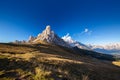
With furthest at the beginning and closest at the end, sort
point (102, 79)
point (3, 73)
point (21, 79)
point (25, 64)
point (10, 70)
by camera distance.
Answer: point (102, 79), point (25, 64), point (10, 70), point (3, 73), point (21, 79)

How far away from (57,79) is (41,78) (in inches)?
97.4

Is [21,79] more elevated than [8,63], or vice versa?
[8,63]

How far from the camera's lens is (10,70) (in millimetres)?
26219

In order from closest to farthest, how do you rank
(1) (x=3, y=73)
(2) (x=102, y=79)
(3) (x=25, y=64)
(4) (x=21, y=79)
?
(4) (x=21, y=79), (1) (x=3, y=73), (3) (x=25, y=64), (2) (x=102, y=79)

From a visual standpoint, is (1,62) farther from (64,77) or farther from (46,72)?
(64,77)

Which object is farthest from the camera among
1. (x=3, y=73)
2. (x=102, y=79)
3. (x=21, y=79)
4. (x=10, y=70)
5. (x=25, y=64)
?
(x=102, y=79)

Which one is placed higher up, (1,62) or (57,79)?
(1,62)

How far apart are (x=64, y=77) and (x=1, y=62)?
45.4 ft

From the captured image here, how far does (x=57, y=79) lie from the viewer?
76.6ft

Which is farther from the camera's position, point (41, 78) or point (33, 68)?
point (33, 68)

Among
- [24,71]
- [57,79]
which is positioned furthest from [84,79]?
[24,71]

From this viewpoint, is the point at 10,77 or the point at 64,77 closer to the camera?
the point at 10,77

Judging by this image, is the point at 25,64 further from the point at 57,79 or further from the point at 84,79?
the point at 84,79

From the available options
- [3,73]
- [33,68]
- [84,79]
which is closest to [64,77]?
[84,79]
